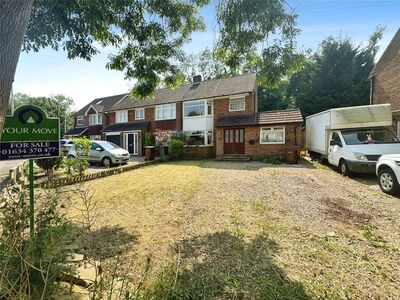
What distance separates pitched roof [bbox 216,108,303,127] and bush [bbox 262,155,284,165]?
8.34 feet

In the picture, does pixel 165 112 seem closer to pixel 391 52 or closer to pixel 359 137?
pixel 359 137

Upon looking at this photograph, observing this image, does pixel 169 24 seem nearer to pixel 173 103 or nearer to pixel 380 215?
pixel 380 215

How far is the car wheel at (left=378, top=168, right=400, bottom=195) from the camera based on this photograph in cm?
724

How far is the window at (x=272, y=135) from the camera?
58.2 feet

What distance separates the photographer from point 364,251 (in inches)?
151

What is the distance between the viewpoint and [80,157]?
10789mm

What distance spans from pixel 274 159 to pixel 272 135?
2.23m

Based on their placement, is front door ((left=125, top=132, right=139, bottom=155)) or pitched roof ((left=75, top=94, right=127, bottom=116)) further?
pitched roof ((left=75, top=94, right=127, bottom=116))

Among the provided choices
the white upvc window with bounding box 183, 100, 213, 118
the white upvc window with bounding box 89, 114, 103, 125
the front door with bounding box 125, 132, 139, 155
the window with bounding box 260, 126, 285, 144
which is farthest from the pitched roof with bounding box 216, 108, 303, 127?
the white upvc window with bounding box 89, 114, 103, 125

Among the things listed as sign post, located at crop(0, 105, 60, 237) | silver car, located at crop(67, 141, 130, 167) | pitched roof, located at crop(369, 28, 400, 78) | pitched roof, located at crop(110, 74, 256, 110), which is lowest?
silver car, located at crop(67, 141, 130, 167)

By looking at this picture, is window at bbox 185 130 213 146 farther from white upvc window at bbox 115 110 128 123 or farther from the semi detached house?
white upvc window at bbox 115 110 128 123

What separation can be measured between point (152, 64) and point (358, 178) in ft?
31.5

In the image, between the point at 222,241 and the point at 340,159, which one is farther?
the point at 340,159

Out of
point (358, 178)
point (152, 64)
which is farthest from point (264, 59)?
point (358, 178)
